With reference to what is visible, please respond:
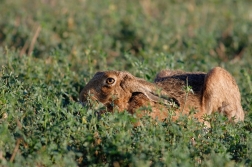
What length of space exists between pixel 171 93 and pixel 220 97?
0.58 metres

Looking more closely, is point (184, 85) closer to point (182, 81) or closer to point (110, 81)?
point (182, 81)

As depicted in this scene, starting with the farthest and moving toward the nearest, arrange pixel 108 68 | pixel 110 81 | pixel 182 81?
pixel 108 68 < pixel 182 81 < pixel 110 81

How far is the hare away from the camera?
21.8ft

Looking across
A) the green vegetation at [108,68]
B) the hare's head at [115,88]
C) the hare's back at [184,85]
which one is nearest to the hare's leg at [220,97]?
the hare's back at [184,85]

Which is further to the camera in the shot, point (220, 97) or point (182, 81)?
point (182, 81)

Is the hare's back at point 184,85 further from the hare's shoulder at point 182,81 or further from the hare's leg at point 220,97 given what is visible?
the hare's leg at point 220,97

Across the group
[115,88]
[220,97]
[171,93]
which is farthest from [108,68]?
[220,97]

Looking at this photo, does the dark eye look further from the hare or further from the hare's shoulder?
the hare's shoulder

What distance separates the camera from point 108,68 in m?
8.13

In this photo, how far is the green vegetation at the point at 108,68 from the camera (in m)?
5.11

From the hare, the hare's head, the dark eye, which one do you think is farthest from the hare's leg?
the dark eye

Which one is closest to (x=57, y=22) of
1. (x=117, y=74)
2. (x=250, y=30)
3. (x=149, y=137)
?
(x=250, y=30)

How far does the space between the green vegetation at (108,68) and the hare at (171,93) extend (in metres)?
0.32

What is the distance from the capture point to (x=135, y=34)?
1066 centimetres
